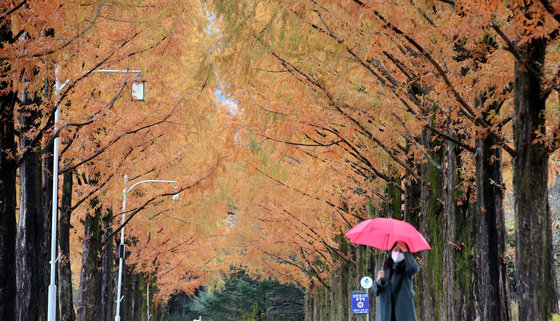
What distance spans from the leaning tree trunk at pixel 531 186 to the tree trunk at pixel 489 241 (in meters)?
2.16

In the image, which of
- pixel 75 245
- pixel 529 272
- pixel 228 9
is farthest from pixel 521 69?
pixel 75 245

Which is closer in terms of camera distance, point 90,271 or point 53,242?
point 53,242

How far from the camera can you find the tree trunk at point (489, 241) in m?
9.67

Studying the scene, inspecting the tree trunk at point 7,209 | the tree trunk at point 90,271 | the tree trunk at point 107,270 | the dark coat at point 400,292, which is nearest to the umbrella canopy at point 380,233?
the dark coat at point 400,292

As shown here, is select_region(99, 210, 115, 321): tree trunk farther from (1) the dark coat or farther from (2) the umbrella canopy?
(1) the dark coat

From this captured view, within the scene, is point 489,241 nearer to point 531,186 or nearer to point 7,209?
point 531,186

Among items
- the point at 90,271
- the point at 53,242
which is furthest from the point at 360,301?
the point at 53,242

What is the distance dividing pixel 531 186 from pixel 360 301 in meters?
16.0

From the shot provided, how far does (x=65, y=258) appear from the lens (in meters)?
16.5

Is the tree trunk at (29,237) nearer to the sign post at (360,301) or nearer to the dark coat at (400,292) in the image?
the dark coat at (400,292)

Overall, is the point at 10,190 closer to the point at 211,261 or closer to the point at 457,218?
the point at 457,218

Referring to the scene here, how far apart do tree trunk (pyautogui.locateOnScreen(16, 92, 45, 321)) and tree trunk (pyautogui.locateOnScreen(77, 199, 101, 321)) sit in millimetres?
6322

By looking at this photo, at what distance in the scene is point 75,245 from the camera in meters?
29.2

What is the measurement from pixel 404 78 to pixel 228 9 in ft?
14.8
